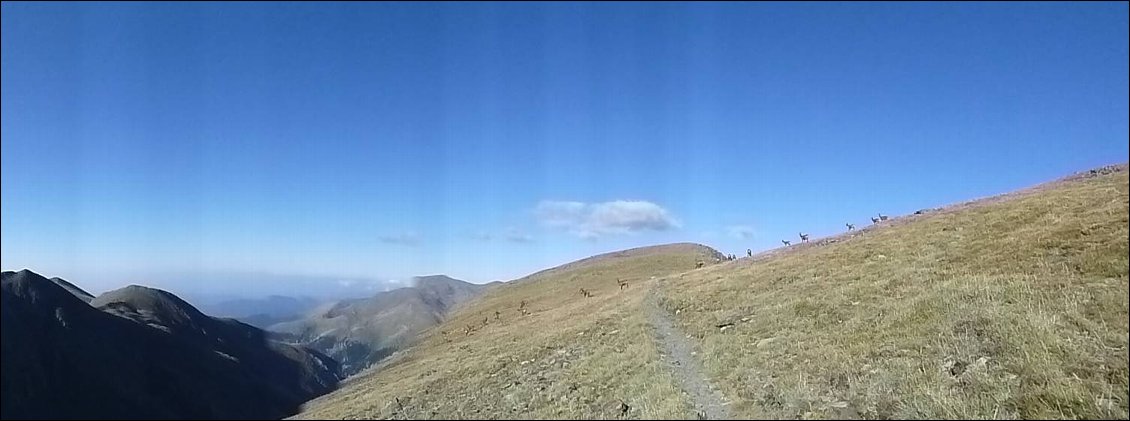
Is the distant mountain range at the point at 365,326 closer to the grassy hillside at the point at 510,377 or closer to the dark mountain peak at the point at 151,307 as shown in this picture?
the grassy hillside at the point at 510,377

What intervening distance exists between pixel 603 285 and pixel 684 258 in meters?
10.3

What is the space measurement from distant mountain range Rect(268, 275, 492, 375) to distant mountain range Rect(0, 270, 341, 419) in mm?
826

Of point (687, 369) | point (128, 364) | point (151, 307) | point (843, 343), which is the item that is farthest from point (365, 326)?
point (843, 343)

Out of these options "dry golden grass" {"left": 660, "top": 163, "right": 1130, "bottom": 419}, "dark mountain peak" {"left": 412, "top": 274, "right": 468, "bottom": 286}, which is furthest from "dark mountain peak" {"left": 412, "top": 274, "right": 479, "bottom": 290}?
"dry golden grass" {"left": 660, "top": 163, "right": 1130, "bottom": 419}

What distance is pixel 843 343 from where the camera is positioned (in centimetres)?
1240

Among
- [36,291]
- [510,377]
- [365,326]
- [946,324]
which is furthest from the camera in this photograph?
[946,324]

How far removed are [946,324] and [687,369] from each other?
709cm

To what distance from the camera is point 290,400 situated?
4285mm

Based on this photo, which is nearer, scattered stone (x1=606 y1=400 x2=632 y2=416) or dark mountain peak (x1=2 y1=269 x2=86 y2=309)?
dark mountain peak (x1=2 y1=269 x2=86 y2=309)

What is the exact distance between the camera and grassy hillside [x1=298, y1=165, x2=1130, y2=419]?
19.3ft

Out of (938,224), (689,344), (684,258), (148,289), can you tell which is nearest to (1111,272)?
(689,344)

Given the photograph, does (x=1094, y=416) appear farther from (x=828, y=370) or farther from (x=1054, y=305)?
(x=1054, y=305)

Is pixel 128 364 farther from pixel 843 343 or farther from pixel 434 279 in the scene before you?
pixel 843 343

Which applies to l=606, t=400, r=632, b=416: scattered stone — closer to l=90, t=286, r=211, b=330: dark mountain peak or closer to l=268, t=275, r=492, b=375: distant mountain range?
l=268, t=275, r=492, b=375: distant mountain range
